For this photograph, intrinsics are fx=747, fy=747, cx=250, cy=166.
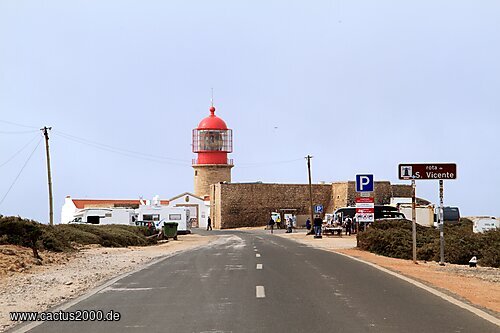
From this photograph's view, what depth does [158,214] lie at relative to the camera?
2803 inches

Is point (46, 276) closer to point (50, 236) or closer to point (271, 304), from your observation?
point (271, 304)

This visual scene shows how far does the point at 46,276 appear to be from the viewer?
2202cm

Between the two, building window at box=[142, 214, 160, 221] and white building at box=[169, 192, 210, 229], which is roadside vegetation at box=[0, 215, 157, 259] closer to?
building window at box=[142, 214, 160, 221]

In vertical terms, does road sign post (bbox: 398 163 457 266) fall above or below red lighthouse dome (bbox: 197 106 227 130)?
below

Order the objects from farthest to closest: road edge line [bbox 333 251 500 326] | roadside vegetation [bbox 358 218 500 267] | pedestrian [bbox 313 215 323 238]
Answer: pedestrian [bbox 313 215 323 238]
roadside vegetation [bbox 358 218 500 267]
road edge line [bbox 333 251 500 326]

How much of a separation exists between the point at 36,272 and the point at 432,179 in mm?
13703

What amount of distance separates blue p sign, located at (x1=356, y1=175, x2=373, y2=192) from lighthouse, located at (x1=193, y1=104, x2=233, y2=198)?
2503 inches

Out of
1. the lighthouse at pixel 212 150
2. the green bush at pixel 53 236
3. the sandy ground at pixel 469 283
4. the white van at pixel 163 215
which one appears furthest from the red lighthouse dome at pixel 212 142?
the sandy ground at pixel 469 283

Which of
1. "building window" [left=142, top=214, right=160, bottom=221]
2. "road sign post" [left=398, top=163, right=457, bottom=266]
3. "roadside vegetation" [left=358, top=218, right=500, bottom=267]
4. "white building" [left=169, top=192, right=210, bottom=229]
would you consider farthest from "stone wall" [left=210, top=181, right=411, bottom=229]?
"road sign post" [left=398, top=163, right=457, bottom=266]

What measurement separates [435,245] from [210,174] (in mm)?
70516

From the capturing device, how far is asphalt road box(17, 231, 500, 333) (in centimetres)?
1134

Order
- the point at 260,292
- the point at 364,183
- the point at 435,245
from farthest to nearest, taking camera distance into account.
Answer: the point at 364,183 → the point at 435,245 → the point at 260,292

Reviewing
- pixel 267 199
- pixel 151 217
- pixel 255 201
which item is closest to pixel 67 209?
pixel 255 201

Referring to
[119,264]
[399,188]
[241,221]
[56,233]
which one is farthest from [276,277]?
[399,188]
